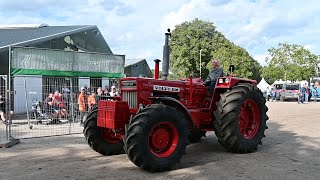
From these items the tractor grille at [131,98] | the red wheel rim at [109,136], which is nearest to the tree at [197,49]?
the red wheel rim at [109,136]

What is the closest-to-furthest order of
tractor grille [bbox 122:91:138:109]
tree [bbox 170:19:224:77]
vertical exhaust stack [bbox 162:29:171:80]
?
tractor grille [bbox 122:91:138:109] → vertical exhaust stack [bbox 162:29:171:80] → tree [bbox 170:19:224:77]

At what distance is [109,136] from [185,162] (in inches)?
67.3

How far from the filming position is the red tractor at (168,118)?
20.7ft

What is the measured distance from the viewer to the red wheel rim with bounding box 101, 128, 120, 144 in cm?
776

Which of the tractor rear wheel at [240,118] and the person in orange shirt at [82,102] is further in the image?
the person in orange shirt at [82,102]

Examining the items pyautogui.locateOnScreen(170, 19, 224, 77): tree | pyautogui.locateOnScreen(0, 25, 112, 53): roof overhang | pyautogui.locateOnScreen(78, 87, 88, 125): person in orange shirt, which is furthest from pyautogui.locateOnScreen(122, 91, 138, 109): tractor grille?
pyautogui.locateOnScreen(170, 19, 224, 77): tree

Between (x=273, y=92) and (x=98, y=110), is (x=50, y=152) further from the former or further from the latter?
(x=273, y=92)

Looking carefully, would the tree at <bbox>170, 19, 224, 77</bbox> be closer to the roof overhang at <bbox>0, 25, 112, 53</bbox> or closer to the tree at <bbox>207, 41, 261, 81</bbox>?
the tree at <bbox>207, 41, 261, 81</bbox>

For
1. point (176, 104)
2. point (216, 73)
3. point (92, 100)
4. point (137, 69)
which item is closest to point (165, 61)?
point (176, 104)

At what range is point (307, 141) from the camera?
9.48 metres

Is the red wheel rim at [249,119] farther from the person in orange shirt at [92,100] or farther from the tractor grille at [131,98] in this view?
the person in orange shirt at [92,100]

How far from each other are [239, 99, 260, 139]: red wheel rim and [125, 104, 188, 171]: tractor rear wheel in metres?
2.10

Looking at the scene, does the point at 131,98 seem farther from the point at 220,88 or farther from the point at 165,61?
the point at 220,88

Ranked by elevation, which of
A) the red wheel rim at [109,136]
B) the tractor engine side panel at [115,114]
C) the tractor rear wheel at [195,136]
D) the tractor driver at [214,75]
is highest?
the tractor driver at [214,75]
